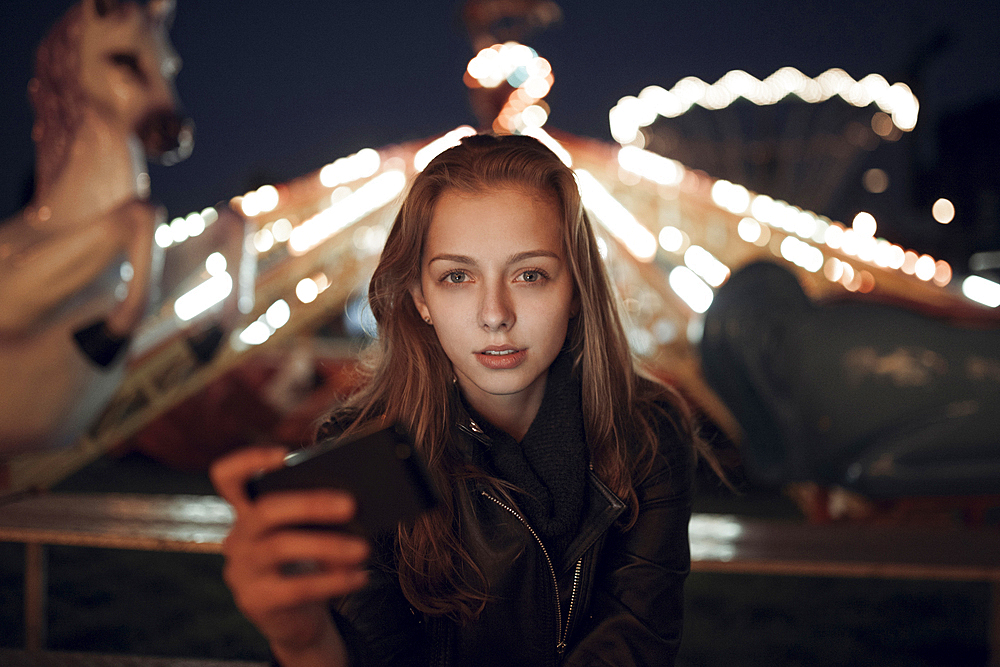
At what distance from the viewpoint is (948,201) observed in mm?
17062

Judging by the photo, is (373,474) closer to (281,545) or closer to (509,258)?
(281,545)

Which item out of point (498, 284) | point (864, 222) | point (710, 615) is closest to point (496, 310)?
point (498, 284)

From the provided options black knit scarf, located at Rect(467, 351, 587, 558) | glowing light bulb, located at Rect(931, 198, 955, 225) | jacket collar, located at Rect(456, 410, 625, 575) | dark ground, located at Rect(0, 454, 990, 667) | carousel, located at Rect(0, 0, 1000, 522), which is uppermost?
black knit scarf, located at Rect(467, 351, 587, 558)

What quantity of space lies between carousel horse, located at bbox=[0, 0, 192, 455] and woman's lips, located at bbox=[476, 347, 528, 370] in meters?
1.89

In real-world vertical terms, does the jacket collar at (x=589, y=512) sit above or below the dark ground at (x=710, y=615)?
above

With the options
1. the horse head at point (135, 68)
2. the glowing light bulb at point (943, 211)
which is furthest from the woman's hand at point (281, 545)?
the glowing light bulb at point (943, 211)

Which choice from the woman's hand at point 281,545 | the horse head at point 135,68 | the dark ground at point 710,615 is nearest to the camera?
the woman's hand at point 281,545

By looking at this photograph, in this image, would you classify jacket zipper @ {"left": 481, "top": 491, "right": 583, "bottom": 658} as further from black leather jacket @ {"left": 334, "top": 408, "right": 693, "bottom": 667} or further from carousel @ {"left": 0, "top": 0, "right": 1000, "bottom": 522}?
carousel @ {"left": 0, "top": 0, "right": 1000, "bottom": 522}

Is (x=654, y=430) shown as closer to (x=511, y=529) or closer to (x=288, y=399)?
(x=511, y=529)

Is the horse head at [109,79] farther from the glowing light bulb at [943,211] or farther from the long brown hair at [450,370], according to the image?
the glowing light bulb at [943,211]

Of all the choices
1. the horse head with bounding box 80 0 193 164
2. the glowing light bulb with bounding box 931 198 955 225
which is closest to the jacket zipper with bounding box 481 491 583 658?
the horse head with bounding box 80 0 193 164

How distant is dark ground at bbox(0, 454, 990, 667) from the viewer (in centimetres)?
332

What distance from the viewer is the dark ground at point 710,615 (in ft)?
10.9

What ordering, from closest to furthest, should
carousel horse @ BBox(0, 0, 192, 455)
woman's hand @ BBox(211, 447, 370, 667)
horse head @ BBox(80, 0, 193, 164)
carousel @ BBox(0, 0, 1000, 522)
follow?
1. woman's hand @ BBox(211, 447, 370, 667)
2. carousel horse @ BBox(0, 0, 192, 455)
3. horse head @ BBox(80, 0, 193, 164)
4. carousel @ BBox(0, 0, 1000, 522)
